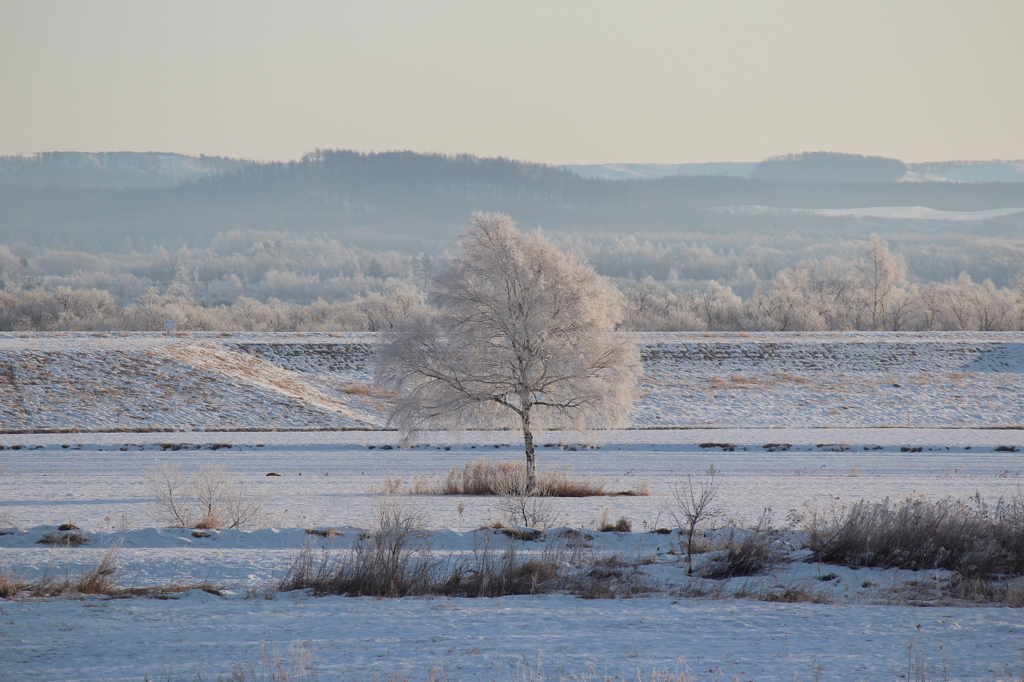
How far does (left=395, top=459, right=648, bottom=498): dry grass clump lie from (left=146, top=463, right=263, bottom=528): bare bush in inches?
173

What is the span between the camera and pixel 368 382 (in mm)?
42156

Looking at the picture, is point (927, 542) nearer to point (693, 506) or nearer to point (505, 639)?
point (693, 506)

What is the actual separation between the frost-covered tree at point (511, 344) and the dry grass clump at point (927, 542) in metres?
8.31

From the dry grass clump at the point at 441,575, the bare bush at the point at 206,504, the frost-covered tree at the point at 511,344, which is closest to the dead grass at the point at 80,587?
the dry grass clump at the point at 441,575

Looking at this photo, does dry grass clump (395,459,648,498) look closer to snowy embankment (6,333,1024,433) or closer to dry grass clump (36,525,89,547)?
dry grass clump (36,525,89,547)

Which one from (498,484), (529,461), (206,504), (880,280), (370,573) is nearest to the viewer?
(370,573)

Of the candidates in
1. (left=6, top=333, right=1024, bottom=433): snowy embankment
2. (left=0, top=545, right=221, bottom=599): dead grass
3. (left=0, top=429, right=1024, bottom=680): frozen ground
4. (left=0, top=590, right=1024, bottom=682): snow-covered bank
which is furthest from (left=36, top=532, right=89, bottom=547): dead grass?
(left=6, top=333, right=1024, bottom=433): snowy embankment

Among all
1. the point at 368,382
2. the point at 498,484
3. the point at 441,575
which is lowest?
the point at 368,382

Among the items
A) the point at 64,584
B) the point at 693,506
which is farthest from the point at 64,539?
the point at 693,506

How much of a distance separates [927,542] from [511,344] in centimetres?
1066

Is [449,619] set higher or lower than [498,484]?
higher

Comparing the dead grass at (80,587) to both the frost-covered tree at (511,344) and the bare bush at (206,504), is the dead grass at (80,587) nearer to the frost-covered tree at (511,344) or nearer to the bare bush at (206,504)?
the bare bush at (206,504)

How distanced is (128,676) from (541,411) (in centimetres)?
1397

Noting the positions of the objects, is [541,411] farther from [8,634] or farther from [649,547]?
[8,634]
